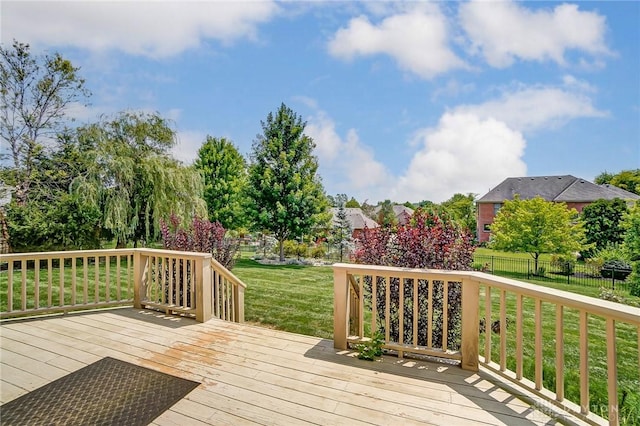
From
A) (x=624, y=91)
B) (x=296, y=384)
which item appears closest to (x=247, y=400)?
(x=296, y=384)

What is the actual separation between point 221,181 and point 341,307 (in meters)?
18.7

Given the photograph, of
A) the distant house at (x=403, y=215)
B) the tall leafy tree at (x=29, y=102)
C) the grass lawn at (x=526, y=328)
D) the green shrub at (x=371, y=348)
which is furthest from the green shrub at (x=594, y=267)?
the tall leafy tree at (x=29, y=102)

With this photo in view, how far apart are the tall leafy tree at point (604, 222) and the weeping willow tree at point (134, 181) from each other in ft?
75.2

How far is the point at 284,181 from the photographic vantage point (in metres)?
15.6

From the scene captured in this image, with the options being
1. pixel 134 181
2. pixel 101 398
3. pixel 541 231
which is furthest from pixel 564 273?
pixel 134 181

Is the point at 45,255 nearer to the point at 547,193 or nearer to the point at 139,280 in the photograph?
the point at 139,280

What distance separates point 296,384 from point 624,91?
1220cm

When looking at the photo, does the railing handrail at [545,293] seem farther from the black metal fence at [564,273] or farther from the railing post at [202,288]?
the black metal fence at [564,273]

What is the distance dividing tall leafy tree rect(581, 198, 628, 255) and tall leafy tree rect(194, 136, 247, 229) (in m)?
22.1

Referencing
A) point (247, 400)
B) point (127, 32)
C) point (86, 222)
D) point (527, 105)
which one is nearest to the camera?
point (247, 400)

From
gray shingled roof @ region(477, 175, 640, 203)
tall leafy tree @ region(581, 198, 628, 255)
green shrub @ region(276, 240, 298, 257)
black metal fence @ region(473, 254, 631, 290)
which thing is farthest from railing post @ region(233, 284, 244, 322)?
gray shingled roof @ region(477, 175, 640, 203)

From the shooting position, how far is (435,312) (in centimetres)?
345

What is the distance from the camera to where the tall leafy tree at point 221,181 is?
65.5 feet

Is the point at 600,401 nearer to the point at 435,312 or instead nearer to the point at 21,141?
the point at 435,312
